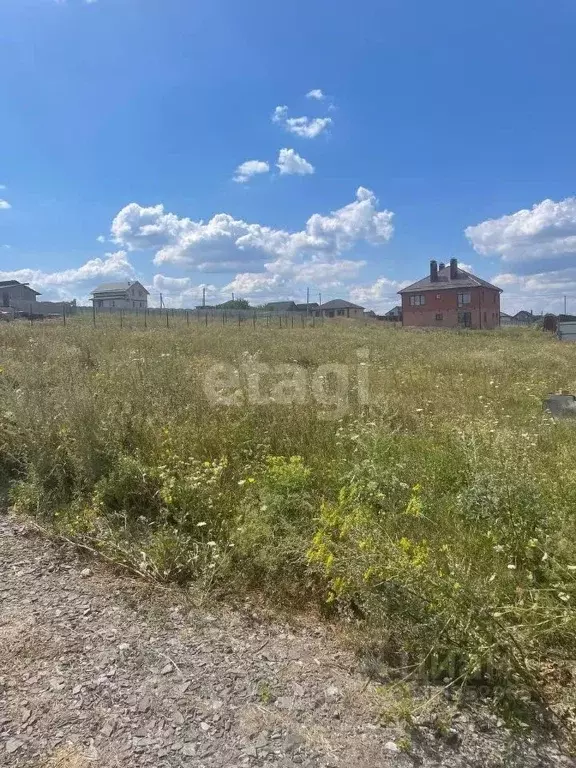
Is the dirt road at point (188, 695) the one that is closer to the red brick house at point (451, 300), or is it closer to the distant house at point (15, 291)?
the red brick house at point (451, 300)

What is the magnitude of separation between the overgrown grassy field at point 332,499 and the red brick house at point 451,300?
4357 centimetres

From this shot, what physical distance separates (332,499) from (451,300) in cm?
4773

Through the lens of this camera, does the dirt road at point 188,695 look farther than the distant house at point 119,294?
No

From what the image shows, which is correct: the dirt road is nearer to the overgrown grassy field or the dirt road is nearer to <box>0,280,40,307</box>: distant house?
the overgrown grassy field

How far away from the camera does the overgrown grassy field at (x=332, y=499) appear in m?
2.14

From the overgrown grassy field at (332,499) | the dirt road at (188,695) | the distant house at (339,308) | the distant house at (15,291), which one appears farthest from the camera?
the distant house at (339,308)

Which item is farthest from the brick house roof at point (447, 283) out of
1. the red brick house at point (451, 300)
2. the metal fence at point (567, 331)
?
the metal fence at point (567, 331)

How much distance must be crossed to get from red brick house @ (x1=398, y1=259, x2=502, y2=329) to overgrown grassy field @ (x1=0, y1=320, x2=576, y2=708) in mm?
43569

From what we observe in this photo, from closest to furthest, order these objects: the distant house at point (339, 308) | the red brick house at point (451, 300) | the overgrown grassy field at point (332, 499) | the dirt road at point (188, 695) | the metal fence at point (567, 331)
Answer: the dirt road at point (188, 695)
the overgrown grassy field at point (332, 499)
the metal fence at point (567, 331)
the red brick house at point (451, 300)
the distant house at point (339, 308)

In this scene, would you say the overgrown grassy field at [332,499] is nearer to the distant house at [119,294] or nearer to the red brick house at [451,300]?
the red brick house at [451,300]

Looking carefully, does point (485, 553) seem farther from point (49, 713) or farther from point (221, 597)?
point (49, 713)

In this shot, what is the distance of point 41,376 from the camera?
4.82 meters

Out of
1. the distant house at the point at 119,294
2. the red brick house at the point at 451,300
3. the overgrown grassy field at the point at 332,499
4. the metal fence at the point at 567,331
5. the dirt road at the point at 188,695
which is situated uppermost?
the distant house at the point at 119,294

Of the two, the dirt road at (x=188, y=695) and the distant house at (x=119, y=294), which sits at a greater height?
the distant house at (x=119, y=294)
